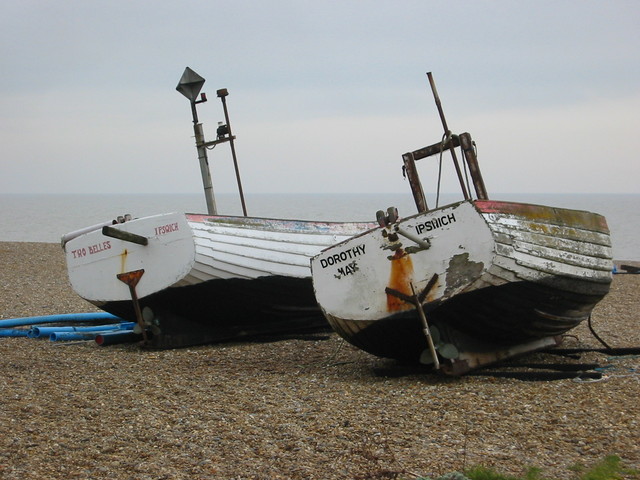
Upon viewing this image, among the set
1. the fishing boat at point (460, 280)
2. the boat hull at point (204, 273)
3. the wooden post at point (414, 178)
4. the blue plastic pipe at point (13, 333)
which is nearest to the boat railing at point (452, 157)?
the wooden post at point (414, 178)

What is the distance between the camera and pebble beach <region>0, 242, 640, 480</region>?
5293 mm

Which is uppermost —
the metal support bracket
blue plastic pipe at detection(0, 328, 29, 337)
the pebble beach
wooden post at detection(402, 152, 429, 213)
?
wooden post at detection(402, 152, 429, 213)

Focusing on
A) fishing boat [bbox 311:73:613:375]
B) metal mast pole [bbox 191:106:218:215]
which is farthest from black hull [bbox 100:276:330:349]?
fishing boat [bbox 311:73:613:375]

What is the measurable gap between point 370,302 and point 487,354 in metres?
1.16

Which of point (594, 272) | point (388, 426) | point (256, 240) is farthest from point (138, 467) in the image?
point (256, 240)

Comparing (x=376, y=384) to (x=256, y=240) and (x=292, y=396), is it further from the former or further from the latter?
(x=256, y=240)

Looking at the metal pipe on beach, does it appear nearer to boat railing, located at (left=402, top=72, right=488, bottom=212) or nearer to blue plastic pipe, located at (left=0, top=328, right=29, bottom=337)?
blue plastic pipe, located at (left=0, top=328, right=29, bottom=337)

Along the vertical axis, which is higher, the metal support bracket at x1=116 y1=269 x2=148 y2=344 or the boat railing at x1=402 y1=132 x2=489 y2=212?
the boat railing at x1=402 y1=132 x2=489 y2=212

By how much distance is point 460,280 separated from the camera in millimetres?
7203

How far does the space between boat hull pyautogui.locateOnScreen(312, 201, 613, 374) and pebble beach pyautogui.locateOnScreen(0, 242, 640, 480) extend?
33cm

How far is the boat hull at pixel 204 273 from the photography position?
9906 mm

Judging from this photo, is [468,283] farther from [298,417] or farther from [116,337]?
[116,337]

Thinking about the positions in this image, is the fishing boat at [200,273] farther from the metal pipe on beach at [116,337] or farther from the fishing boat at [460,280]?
the fishing boat at [460,280]

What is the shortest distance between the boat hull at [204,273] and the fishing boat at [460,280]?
240 centimetres
